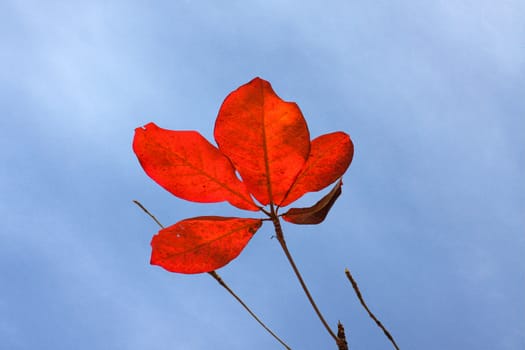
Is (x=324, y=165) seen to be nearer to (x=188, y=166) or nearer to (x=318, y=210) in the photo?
(x=318, y=210)

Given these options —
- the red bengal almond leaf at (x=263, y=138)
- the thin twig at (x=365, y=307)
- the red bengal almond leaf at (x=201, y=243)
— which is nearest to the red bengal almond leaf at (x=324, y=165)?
the red bengal almond leaf at (x=263, y=138)

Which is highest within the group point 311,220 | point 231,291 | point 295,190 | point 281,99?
point 281,99

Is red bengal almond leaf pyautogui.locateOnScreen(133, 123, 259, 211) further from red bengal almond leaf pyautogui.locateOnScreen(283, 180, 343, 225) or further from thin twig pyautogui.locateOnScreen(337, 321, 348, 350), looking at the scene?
thin twig pyautogui.locateOnScreen(337, 321, 348, 350)

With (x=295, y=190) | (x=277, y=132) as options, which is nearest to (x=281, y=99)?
(x=277, y=132)

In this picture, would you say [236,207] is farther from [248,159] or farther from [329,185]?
[329,185]

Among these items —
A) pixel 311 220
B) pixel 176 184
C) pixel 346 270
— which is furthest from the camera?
pixel 176 184

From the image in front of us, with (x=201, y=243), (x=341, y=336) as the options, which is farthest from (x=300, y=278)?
(x=201, y=243)
